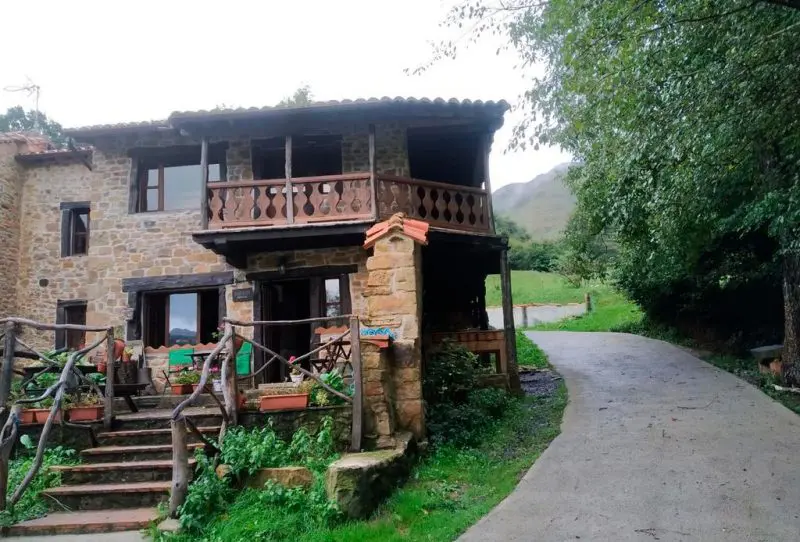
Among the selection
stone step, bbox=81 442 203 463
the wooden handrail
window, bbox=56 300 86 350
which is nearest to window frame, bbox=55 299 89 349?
window, bbox=56 300 86 350

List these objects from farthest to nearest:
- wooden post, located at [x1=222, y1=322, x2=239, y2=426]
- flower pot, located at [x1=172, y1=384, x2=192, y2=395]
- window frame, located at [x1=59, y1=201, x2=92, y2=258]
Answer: window frame, located at [x1=59, y1=201, x2=92, y2=258], flower pot, located at [x1=172, y1=384, x2=192, y2=395], wooden post, located at [x1=222, y1=322, x2=239, y2=426]

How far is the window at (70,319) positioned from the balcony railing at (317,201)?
4722 millimetres

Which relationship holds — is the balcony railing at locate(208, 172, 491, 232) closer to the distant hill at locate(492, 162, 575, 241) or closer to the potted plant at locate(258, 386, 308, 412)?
the potted plant at locate(258, 386, 308, 412)

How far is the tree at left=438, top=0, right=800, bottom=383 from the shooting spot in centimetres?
584

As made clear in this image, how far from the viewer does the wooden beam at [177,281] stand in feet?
35.1

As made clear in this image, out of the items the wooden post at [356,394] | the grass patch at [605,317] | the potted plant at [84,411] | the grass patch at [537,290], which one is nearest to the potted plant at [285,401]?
the wooden post at [356,394]

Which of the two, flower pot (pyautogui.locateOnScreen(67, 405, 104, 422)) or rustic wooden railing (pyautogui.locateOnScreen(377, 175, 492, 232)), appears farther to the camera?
rustic wooden railing (pyautogui.locateOnScreen(377, 175, 492, 232))

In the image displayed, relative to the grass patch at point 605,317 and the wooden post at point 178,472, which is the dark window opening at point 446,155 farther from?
the grass patch at point 605,317

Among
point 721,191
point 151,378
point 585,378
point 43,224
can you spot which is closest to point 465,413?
point 585,378

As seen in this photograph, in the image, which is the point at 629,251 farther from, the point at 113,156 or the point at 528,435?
the point at 113,156

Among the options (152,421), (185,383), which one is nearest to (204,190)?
(185,383)

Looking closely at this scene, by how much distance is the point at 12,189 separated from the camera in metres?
12.6

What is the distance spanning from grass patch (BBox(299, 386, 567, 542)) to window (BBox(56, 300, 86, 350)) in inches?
368

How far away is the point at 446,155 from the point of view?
1234 centimetres
